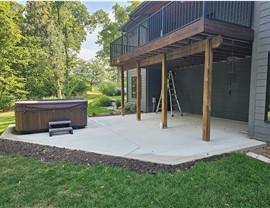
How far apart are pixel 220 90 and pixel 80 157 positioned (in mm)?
6591

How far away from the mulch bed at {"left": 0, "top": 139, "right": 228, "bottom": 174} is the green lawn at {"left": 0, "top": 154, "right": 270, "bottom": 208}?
192 millimetres

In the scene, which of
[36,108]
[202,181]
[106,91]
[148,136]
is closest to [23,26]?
[106,91]

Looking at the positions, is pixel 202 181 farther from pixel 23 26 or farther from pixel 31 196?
pixel 23 26

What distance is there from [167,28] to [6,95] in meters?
10.7

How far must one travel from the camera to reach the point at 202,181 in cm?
258

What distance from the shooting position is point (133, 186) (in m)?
2.51

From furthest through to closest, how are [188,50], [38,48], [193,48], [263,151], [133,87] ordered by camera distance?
[38,48], [133,87], [188,50], [193,48], [263,151]

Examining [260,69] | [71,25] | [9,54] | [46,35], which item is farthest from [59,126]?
[71,25]

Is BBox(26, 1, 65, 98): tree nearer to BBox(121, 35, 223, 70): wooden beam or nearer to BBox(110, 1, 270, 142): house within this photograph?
BBox(110, 1, 270, 142): house

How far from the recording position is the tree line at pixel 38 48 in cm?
1162

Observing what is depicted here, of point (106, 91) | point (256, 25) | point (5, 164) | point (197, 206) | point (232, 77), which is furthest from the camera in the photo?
point (106, 91)

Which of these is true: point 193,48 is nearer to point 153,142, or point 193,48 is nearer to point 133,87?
point 153,142

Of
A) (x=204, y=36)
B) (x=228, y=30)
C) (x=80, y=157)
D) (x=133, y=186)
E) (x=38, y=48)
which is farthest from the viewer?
(x=38, y=48)

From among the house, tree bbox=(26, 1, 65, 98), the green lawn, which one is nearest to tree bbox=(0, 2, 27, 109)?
tree bbox=(26, 1, 65, 98)
